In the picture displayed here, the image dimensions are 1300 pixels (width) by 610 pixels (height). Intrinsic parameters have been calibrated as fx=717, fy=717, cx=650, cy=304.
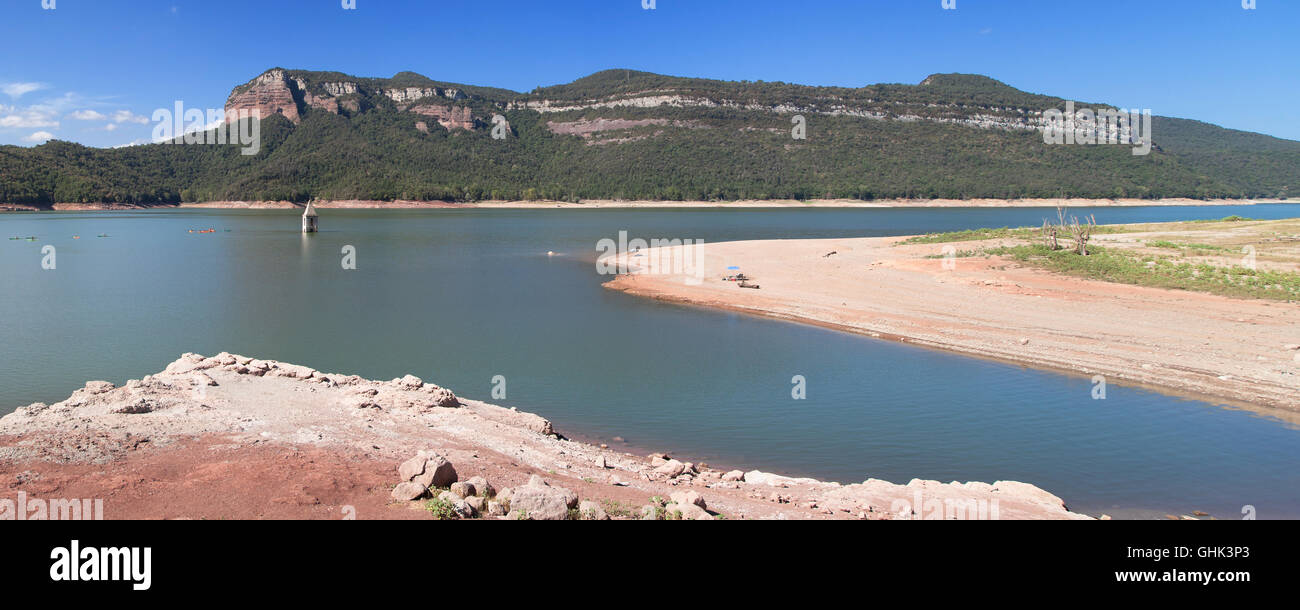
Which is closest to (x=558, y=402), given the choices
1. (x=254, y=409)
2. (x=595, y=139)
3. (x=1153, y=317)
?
(x=254, y=409)

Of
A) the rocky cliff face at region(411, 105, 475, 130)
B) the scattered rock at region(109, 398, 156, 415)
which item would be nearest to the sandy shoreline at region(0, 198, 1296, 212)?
the rocky cliff face at region(411, 105, 475, 130)

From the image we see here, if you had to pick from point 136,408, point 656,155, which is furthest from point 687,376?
point 656,155

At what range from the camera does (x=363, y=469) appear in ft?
23.2

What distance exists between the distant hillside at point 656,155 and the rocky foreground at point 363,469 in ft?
401

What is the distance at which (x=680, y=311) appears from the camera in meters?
23.1

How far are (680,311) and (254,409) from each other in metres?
15.1

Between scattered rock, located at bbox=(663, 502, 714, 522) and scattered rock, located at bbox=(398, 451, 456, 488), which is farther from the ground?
scattered rock, located at bbox=(398, 451, 456, 488)

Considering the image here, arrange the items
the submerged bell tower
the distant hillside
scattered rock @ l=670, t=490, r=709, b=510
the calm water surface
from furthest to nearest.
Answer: the distant hillside
the submerged bell tower
the calm water surface
scattered rock @ l=670, t=490, r=709, b=510

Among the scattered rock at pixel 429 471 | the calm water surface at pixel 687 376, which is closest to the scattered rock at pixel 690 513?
the scattered rock at pixel 429 471

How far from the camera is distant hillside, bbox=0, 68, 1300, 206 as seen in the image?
13100cm

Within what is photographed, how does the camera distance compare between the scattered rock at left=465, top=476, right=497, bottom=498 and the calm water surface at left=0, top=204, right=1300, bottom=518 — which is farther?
the calm water surface at left=0, top=204, right=1300, bottom=518

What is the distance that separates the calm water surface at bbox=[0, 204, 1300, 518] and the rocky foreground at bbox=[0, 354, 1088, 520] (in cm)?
183

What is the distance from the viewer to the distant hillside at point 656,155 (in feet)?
430

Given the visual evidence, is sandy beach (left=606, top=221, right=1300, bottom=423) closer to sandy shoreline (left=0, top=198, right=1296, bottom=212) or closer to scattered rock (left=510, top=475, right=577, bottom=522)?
scattered rock (left=510, top=475, right=577, bottom=522)
